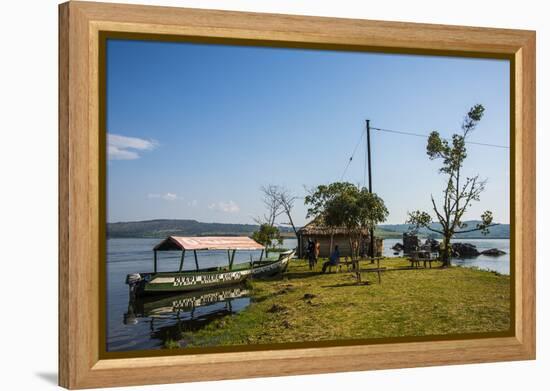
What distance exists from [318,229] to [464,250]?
68.1 inches

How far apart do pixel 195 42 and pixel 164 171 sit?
128 centimetres

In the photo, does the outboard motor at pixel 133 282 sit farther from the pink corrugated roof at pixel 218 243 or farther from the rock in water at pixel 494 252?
the rock in water at pixel 494 252

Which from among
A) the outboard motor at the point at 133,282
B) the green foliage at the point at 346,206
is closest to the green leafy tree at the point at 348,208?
the green foliage at the point at 346,206

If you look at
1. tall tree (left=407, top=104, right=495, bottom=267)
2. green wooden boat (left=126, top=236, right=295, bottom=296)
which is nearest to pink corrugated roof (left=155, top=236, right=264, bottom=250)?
green wooden boat (left=126, top=236, right=295, bottom=296)

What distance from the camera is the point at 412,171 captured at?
9.51 m

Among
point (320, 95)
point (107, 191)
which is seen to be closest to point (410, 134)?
point (320, 95)

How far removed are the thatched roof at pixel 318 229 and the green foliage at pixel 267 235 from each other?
14.3 inches

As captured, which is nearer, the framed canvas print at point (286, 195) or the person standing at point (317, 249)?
the framed canvas print at point (286, 195)

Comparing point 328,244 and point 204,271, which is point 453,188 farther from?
point 204,271

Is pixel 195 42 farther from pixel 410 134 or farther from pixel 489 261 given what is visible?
pixel 489 261

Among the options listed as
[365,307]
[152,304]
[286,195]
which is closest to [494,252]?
[365,307]

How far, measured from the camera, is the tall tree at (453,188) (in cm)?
946

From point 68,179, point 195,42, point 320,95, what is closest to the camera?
point 68,179

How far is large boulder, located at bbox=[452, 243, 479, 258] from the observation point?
977 centimetres
